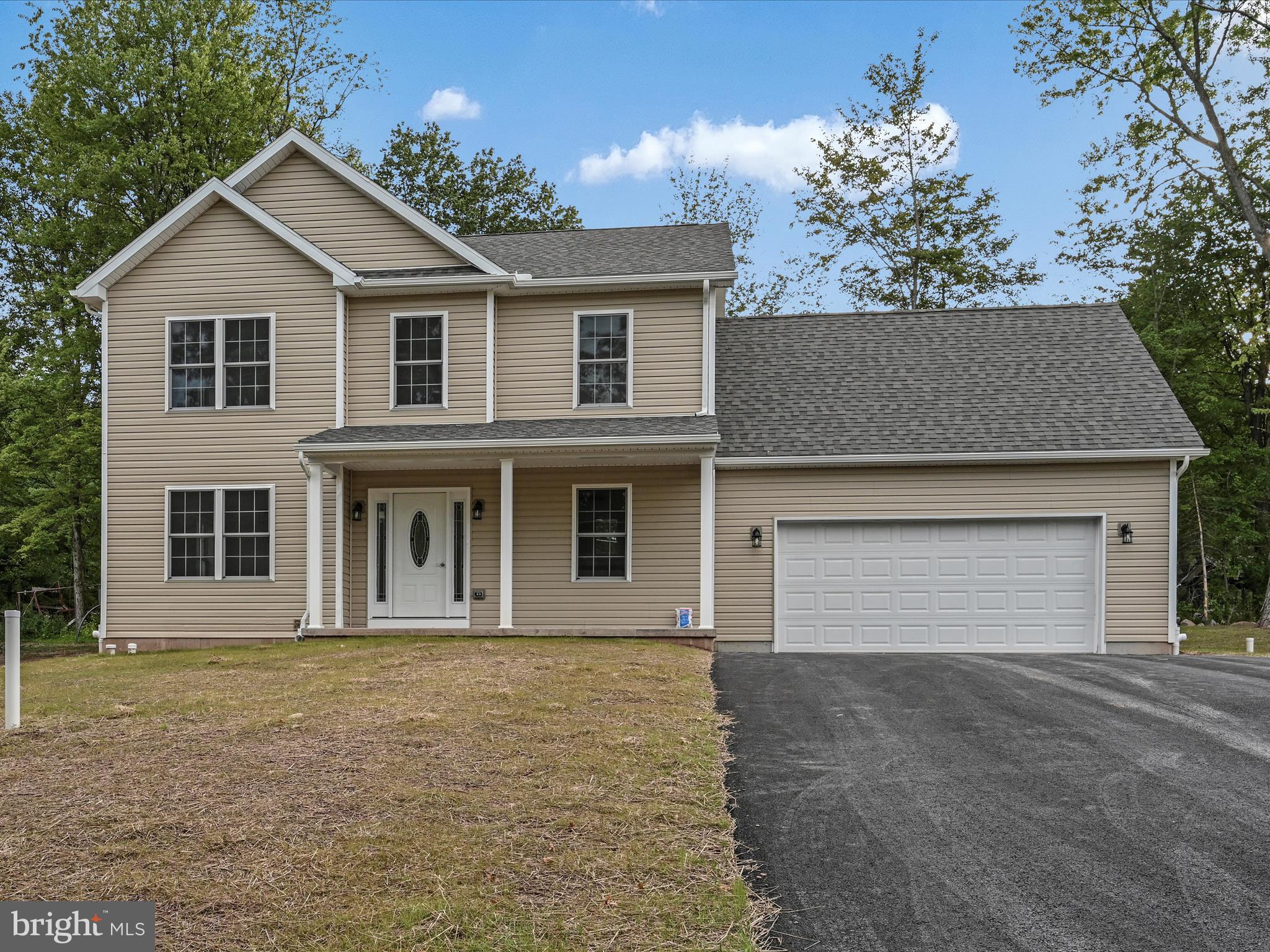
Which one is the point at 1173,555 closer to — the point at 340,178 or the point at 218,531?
the point at 340,178

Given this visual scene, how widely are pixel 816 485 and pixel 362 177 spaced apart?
8628mm

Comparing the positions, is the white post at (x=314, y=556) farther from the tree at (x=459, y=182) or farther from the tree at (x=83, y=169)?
the tree at (x=459, y=182)

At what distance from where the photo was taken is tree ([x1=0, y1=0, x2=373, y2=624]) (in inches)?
762

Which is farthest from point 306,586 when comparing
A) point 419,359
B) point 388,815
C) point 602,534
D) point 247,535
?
point 388,815

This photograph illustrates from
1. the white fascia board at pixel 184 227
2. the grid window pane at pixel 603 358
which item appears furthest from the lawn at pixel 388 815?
the white fascia board at pixel 184 227

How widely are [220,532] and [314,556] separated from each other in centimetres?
189

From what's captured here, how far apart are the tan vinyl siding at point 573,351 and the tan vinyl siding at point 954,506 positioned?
64.6 inches

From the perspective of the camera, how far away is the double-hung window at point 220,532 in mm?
13258

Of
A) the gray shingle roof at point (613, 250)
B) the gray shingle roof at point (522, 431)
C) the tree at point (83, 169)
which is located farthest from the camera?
the tree at point (83, 169)

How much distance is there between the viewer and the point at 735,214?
26047 mm

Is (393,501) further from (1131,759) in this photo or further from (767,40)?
(767,40)

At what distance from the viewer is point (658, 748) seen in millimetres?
5785

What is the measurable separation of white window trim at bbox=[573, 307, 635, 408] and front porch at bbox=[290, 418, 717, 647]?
0.96 meters

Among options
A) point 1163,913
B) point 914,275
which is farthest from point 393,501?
point 914,275
